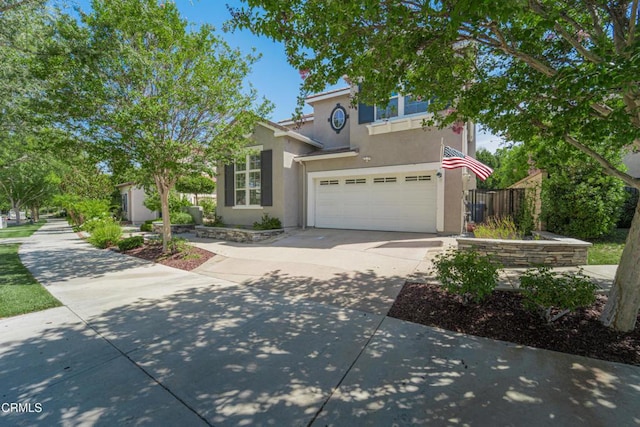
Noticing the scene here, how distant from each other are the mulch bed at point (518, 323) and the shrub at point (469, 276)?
10.3 inches

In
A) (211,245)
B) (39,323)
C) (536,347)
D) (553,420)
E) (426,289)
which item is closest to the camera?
(553,420)

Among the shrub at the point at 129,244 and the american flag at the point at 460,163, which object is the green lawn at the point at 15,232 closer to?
the shrub at the point at 129,244

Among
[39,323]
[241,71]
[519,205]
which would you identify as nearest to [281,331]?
[39,323]

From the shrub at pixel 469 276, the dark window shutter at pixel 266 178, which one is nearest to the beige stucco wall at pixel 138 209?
the dark window shutter at pixel 266 178

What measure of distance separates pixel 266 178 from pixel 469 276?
10.4 m

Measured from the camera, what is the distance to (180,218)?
15609mm

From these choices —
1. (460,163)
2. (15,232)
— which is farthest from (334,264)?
(15,232)

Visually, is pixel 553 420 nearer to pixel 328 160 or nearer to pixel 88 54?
pixel 88 54

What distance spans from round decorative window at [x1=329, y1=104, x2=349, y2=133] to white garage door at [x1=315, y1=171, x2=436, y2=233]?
308 cm

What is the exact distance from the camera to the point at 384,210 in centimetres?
1176

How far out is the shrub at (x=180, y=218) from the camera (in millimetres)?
15562

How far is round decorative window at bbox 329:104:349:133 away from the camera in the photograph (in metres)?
14.2

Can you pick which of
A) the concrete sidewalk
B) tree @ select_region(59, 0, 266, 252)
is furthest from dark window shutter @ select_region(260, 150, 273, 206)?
the concrete sidewalk

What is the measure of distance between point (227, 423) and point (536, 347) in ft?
11.2
